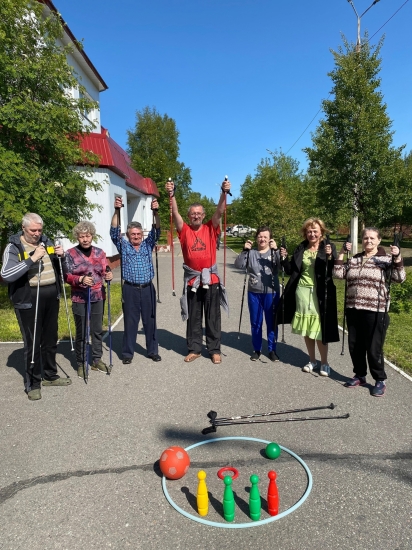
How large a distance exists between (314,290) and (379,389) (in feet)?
4.74

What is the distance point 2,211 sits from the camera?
7.98 m

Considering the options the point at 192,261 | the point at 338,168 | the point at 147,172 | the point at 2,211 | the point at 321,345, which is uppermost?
the point at 147,172

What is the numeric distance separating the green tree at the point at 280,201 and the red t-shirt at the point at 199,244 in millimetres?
9794

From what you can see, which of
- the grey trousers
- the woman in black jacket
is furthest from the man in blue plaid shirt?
the woman in black jacket

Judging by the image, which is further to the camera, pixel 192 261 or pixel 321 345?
pixel 192 261

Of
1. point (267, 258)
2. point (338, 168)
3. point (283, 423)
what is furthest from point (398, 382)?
point (338, 168)

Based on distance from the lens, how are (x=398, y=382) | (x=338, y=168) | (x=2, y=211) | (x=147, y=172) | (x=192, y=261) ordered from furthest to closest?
(x=147, y=172) < (x=338, y=168) < (x=2, y=211) < (x=192, y=261) < (x=398, y=382)

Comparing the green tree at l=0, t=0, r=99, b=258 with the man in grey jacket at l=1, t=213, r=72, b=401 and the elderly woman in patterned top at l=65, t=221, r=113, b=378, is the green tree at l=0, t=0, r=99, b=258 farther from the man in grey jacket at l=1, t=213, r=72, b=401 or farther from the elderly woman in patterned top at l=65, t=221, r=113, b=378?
the man in grey jacket at l=1, t=213, r=72, b=401

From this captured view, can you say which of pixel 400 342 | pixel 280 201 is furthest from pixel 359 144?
pixel 400 342

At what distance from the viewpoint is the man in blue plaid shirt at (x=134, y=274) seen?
564 cm

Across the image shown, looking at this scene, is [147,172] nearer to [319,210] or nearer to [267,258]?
[319,210]

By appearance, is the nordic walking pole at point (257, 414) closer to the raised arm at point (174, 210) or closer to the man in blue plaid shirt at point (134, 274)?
→ the man in blue plaid shirt at point (134, 274)

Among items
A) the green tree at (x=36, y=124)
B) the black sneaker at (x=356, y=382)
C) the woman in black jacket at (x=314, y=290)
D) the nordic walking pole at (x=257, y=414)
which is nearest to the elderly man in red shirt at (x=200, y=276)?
the woman in black jacket at (x=314, y=290)

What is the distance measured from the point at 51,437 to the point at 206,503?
6.16 feet
